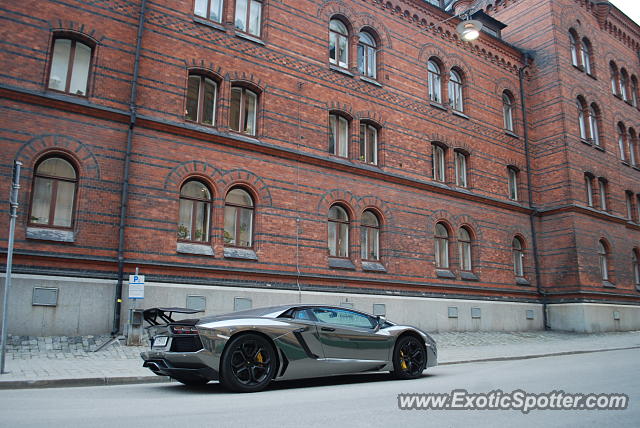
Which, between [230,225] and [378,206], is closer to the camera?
[230,225]

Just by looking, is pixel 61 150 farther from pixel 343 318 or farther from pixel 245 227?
pixel 343 318

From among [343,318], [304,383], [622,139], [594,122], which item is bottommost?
[304,383]

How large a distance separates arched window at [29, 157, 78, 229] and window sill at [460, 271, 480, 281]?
14713mm

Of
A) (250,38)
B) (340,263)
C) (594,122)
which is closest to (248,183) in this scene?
(340,263)

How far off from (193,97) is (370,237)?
773cm

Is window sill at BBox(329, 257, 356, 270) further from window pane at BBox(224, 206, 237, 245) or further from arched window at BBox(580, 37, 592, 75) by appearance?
arched window at BBox(580, 37, 592, 75)

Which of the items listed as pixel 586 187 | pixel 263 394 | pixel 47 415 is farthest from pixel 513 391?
pixel 586 187

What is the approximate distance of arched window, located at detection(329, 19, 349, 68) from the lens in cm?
1897

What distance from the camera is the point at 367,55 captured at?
20.1m

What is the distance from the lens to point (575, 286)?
77.3ft

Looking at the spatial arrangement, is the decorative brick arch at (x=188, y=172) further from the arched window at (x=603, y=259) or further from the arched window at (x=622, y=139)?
the arched window at (x=622, y=139)

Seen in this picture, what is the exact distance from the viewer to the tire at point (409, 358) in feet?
28.6

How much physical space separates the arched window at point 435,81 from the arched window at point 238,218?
10.4 m

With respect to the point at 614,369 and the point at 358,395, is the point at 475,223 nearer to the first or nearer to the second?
the point at 614,369
